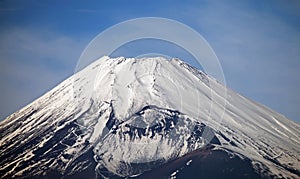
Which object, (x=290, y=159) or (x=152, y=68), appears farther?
(x=152, y=68)

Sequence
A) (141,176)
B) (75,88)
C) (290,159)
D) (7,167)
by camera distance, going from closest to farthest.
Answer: (141,176), (7,167), (290,159), (75,88)

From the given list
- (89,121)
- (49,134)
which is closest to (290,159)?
(89,121)

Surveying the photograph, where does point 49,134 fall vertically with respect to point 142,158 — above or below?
above

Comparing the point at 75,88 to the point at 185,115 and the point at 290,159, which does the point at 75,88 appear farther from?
the point at 290,159

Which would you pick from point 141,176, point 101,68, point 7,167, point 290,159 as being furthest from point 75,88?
point 290,159

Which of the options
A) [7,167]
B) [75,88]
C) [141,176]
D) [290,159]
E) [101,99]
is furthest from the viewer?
[75,88]

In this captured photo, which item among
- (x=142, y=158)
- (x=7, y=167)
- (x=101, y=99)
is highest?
(x=101, y=99)
